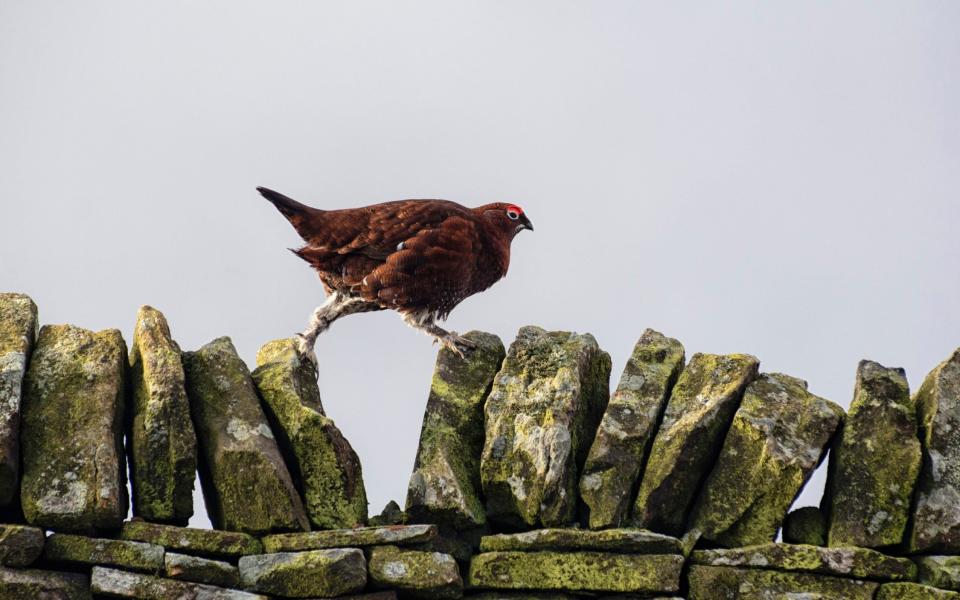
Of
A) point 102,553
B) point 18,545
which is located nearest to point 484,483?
point 102,553

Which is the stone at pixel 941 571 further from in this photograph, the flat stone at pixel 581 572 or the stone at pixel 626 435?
the stone at pixel 626 435

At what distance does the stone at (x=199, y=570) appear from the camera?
5.95 meters

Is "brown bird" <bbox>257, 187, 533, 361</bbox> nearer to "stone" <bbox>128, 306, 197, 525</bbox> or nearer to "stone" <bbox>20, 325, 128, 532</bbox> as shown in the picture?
"stone" <bbox>128, 306, 197, 525</bbox>

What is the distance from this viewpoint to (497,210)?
27.0 ft

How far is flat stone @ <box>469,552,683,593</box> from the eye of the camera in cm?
614

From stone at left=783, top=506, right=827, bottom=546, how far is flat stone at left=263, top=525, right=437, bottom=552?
208 centimetres

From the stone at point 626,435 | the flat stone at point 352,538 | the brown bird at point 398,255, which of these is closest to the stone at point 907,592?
the stone at point 626,435

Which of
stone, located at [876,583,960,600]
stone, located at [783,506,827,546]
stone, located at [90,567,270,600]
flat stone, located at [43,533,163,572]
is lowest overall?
stone, located at [90,567,270,600]

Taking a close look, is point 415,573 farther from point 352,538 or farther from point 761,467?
point 761,467

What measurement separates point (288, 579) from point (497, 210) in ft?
10.7

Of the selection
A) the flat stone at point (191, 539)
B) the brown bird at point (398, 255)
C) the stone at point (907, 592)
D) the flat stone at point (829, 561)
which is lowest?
the flat stone at point (191, 539)

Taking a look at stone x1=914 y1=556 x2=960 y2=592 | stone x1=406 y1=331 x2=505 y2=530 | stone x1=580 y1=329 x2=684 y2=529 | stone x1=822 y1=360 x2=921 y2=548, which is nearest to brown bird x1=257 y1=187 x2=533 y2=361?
stone x1=406 y1=331 x2=505 y2=530

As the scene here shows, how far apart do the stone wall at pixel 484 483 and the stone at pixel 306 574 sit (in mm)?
12

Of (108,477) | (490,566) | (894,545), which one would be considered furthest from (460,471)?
(894,545)
